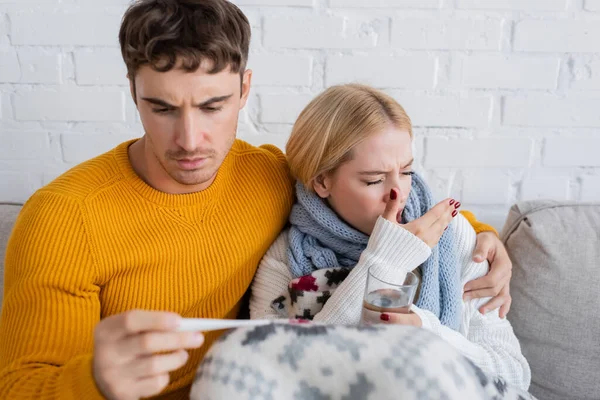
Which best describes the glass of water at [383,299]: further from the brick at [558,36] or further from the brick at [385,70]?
the brick at [558,36]

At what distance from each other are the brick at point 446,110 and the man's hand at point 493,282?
432 millimetres

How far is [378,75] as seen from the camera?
5.22 ft

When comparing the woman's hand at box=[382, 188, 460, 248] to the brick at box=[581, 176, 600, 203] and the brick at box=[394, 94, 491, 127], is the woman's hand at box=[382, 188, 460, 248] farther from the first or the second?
the brick at box=[581, 176, 600, 203]

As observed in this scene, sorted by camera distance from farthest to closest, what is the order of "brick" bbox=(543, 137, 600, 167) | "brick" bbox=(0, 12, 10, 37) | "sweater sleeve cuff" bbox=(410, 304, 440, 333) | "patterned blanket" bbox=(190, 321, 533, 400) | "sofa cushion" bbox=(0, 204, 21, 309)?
"brick" bbox=(543, 137, 600, 167) < "brick" bbox=(0, 12, 10, 37) < "sofa cushion" bbox=(0, 204, 21, 309) < "sweater sleeve cuff" bbox=(410, 304, 440, 333) < "patterned blanket" bbox=(190, 321, 533, 400)

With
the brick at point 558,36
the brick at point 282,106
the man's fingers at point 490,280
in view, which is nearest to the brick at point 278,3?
the brick at point 282,106

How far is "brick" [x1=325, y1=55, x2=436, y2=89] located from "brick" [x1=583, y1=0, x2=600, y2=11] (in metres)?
0.41

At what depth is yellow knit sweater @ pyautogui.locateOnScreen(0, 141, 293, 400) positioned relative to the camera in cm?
99

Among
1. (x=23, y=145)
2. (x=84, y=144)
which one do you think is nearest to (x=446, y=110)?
(x=84, y=144)

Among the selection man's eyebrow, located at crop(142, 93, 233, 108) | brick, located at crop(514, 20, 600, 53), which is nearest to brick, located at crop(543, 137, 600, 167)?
brick, located at crop(514, 20, 600, 53)

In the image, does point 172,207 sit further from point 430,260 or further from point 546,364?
point 546,364

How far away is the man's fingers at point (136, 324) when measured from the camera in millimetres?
762

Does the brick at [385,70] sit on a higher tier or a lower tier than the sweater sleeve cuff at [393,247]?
higher

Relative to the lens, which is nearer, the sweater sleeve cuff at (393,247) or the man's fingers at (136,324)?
the man's fingers at (136,324)

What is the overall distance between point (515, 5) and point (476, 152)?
1.26 feet
